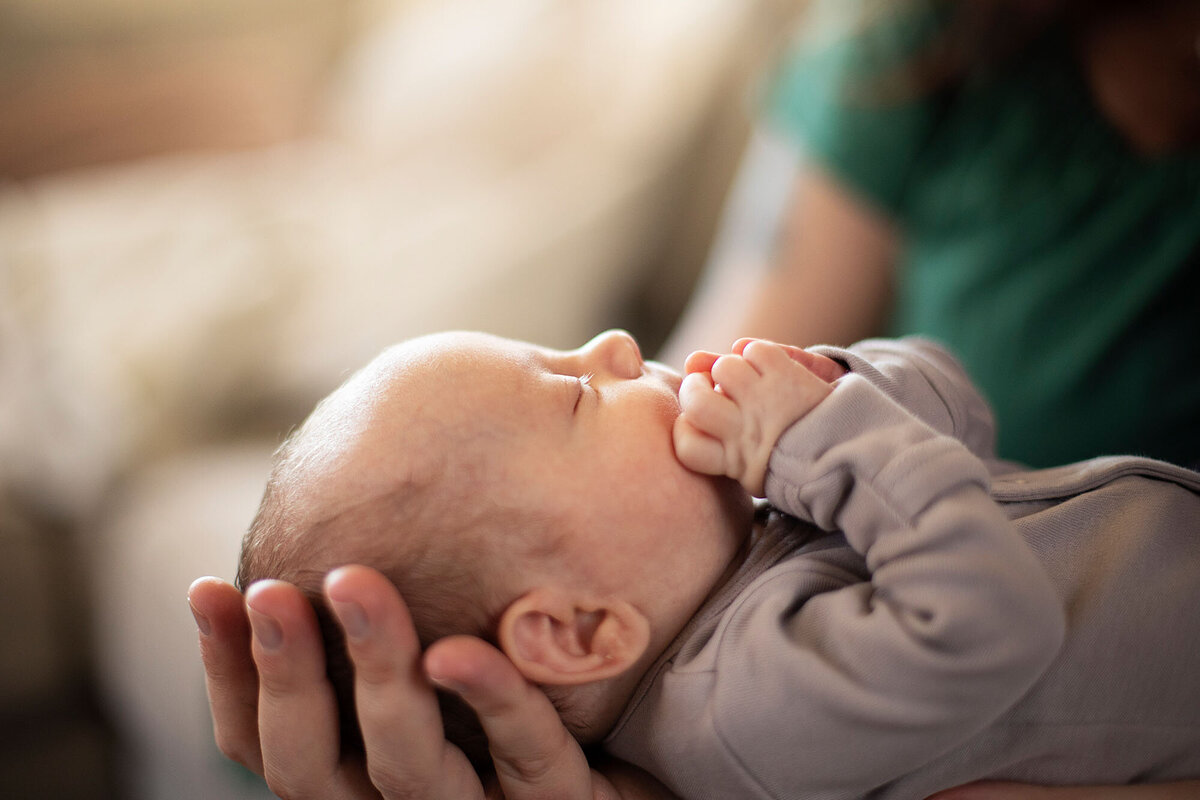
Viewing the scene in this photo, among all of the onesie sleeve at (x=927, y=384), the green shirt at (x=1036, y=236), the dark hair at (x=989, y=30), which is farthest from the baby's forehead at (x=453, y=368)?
the dark hair at (x=989, y=30)

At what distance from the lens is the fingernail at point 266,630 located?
1.85 ft

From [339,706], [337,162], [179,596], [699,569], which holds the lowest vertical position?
[179,596]

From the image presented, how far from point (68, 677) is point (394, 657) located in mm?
1381

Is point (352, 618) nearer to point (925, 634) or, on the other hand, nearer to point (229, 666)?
point (229, 666)

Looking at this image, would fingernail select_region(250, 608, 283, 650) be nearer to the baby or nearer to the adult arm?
the baby

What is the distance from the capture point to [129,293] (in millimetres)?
1645

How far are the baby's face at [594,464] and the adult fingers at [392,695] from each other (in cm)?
12

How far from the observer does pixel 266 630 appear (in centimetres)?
57

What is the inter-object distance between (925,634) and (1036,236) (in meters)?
0.69

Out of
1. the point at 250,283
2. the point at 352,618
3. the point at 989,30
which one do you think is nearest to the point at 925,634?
the point at 352,618

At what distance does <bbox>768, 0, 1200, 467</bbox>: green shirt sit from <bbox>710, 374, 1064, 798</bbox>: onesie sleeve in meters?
0.51

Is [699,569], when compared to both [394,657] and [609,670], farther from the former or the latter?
[394,657]

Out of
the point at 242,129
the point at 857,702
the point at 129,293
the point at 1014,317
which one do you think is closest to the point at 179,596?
the point at 129,293

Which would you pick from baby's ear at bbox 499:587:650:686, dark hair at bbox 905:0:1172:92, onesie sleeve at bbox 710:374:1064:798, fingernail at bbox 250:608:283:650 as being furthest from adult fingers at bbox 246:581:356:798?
dark hair at bbox 905:0:1172:92
